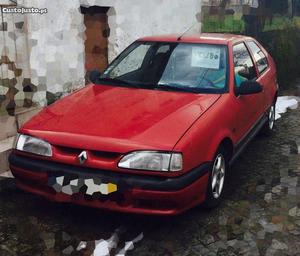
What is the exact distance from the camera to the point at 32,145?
12.1 ft

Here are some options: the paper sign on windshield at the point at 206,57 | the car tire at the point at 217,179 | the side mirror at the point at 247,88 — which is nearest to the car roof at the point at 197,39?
the paper sign on windshield at the point at 206,57

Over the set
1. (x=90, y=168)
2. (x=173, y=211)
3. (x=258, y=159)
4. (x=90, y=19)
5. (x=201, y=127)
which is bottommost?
(x=258, y=159)

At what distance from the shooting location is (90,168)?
3451mm

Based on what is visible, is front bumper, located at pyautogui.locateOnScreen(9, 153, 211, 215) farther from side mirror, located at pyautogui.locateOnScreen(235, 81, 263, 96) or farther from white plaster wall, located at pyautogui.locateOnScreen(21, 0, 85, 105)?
white plaster wall, located at pyautogui.locateOnScreen(21, 0, 85, 105)

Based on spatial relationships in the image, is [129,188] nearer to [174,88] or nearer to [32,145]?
[32,145]

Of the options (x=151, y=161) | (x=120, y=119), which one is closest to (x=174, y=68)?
(x=120, y=119)

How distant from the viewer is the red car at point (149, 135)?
339cm

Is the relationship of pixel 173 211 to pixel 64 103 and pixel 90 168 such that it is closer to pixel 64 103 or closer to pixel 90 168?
pixel 90 168

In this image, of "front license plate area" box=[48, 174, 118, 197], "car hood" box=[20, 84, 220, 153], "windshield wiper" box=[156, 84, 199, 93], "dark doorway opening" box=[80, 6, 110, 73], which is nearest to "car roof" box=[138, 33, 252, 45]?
"windshield wiper" box=[156, 84, 199, 93]

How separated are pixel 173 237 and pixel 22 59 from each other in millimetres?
4067

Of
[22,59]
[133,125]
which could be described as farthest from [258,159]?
[22,59]

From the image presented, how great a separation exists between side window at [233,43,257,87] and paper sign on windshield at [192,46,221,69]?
0.23 m

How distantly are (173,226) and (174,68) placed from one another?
5.48ft

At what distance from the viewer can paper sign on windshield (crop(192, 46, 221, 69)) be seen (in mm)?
4672
